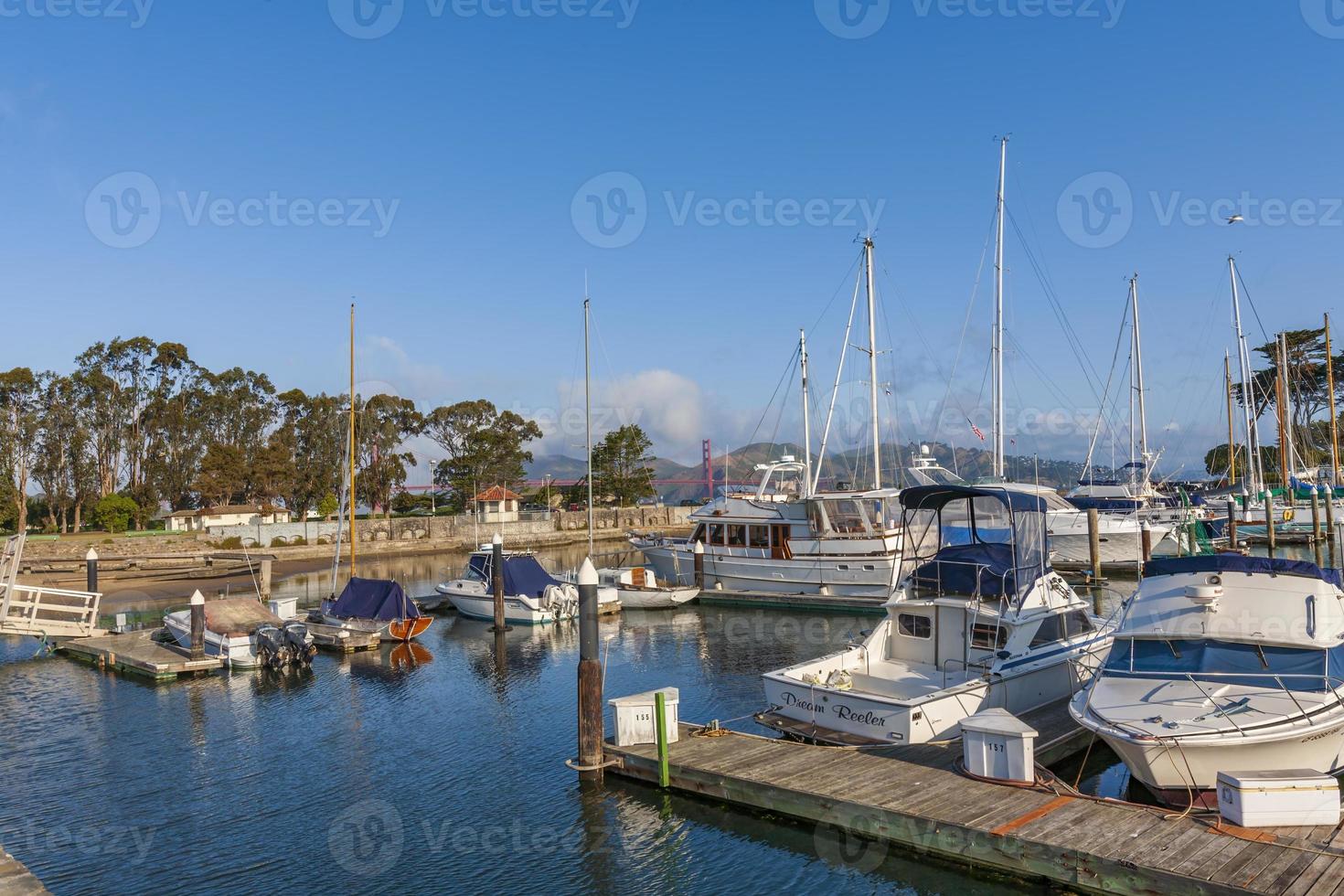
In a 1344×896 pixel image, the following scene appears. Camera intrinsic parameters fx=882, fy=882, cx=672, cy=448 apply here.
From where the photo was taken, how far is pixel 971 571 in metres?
15.9

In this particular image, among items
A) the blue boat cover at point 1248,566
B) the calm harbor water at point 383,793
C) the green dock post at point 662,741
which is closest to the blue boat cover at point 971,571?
the blue boat cover at point 1248,566

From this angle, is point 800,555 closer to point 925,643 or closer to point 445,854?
point 925,643

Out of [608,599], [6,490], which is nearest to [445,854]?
[608,599]

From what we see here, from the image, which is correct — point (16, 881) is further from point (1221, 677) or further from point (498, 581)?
point (498, 581)

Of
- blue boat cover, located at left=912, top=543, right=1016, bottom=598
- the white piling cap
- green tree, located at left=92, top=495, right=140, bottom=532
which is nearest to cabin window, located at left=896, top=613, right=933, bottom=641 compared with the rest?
blue boat cover, located at left=912, top=543, right=1016, bottom=598

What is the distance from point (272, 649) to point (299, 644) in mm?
654

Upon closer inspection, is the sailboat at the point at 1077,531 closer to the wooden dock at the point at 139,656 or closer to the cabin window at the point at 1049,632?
the cabin window at the point at 1049,632

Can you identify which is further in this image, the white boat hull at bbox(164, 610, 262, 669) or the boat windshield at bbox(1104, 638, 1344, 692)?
the white boat hull at bbox(164, 610, 262, 669)

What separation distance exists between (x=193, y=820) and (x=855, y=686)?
10.6 meters

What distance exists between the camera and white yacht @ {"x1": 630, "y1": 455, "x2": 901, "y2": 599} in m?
30.9

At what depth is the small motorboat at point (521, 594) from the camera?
2916cm

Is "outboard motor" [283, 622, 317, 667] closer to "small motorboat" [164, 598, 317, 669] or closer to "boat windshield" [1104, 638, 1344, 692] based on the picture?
"small motorboat" [164, 598, 317, 669]

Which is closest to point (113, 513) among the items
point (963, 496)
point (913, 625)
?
point (913, 625)

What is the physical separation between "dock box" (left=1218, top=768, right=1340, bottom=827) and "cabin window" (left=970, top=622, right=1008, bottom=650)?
5720 millimetres
